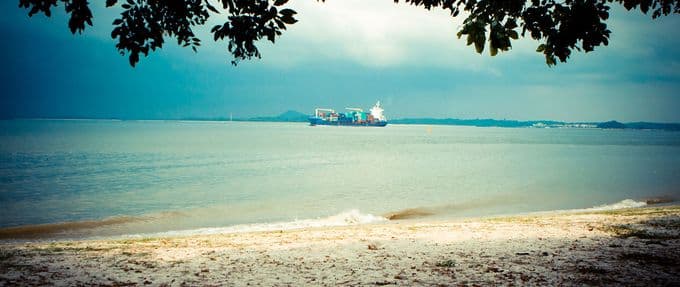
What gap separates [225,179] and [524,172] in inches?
1110

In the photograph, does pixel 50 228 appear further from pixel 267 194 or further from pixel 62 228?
pixel 267 194

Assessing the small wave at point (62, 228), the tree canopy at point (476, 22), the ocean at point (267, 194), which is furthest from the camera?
the ocean at point (267, 194)

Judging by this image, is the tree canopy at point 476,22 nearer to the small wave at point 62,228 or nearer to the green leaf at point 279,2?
the green leaf at point 279,2

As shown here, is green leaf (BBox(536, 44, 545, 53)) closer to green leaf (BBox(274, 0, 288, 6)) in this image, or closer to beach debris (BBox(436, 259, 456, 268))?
green leaf (BBox(274, 0, 288, 6))

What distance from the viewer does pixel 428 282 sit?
566cm

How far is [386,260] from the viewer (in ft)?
22.8

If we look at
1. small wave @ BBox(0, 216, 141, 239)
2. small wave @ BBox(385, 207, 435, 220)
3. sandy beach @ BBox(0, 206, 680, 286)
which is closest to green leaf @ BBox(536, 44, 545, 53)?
sandy beach @ BBox(0, 206, 680, 286)

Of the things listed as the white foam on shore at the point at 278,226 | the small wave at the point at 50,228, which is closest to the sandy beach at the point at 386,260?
the white foam on shore at the point at 278,226

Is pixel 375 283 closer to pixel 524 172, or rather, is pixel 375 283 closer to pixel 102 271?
pixel 102 271

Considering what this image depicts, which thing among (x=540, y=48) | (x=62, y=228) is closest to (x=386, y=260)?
(x=540, y=48)

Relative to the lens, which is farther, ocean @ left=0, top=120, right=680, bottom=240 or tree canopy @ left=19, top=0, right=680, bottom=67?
ocean @ left=0, top=120, right=680, bottom=240

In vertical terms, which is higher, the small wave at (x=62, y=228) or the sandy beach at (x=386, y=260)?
the sandy beach at (x=386, y=260)

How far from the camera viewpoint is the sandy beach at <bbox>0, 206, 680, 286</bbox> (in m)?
5.84

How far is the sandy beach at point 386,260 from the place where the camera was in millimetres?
5836
